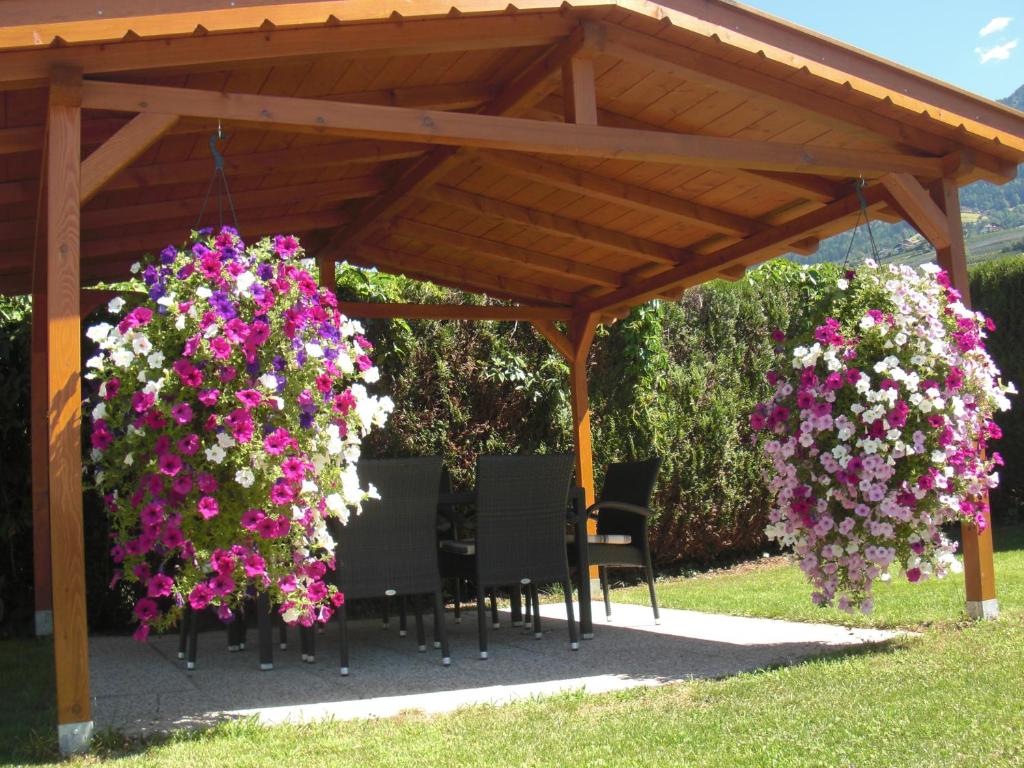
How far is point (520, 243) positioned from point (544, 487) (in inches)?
98.9

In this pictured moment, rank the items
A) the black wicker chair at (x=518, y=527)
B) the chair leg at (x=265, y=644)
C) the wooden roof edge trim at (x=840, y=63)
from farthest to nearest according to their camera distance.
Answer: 1. the black wicker chair at (x=518, y=527)
2. the chair leg at (x=265, y=644)
3. the wooden roof edge trim at (x=840, y=63)

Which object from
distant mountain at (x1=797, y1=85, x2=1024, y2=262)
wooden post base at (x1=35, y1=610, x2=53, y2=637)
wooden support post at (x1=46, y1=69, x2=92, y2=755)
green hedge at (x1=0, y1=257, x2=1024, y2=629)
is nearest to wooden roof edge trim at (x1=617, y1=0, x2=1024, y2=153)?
wooden support post at (x1=46, y1=69, x2=92, y2=755)

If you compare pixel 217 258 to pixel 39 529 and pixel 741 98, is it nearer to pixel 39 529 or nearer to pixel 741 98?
pixel 741 98

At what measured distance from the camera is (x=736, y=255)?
22.0ft

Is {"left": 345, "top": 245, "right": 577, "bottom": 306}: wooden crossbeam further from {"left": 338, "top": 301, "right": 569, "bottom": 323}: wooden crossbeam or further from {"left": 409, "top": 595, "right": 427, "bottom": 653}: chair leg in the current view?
{"left": 409, "top": 595, "right": 427, "bottom": 653}: chair leg

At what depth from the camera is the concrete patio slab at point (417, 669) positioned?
4039mm

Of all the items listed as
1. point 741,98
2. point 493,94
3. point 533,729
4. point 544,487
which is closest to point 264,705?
point 533,729

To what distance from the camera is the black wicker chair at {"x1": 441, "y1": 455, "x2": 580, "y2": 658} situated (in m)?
4.94

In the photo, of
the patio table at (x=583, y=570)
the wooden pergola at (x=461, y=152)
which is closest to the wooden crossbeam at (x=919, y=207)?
the wooden pergola at (x=461, y=152)

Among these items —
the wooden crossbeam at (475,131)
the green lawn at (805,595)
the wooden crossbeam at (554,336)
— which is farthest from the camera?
the wooden crossbeam at (554,336)

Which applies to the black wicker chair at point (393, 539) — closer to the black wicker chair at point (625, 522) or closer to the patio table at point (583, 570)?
the patio table at point (583, 570)

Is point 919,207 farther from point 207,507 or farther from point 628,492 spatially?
point 207,507

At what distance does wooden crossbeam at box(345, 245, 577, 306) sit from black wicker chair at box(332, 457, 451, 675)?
2.91m

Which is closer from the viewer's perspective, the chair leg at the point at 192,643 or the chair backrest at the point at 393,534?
the chair backrest at the point at 393,534
